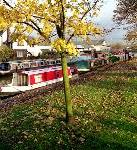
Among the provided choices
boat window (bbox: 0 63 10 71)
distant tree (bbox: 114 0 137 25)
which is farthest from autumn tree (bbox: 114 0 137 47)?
boat window (bbox: 0 63 10 71)

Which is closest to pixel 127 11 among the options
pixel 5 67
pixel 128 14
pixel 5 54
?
pixel 128 14

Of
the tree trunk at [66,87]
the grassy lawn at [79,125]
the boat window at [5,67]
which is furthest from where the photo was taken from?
the boat window at [5,67]

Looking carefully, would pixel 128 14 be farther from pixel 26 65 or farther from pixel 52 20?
pixel 52 20

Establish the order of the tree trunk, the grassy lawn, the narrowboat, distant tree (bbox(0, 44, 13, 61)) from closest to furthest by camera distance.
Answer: the grassy lawn → the tree trunk → the narrowboat → distant tree (bbox(0, 44, 13, 61))

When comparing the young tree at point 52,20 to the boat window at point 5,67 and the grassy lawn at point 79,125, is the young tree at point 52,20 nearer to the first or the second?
the grassy lawn at point 79,125

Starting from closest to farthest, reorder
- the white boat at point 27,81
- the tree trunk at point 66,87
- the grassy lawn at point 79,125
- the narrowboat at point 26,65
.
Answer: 1. the grassy lawn at point 79,125
2. the tree trunk at point 66,87
3. the white boat at point 27,81
4. the narrowboat at point 26,65

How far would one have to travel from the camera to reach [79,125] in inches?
759

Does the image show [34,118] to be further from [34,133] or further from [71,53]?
[71,53]

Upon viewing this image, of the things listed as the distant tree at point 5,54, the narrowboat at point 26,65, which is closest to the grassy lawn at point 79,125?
the narrowboat at point 26,65

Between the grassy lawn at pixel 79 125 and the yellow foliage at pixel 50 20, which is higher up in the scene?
the yellow foliage at pixel 50 20

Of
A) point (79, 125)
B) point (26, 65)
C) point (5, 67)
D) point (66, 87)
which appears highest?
point (66, 87)

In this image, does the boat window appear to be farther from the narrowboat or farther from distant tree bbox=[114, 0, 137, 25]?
distant tree bbox=[114, 0, 137, 25]

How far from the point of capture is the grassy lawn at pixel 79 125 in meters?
17.3

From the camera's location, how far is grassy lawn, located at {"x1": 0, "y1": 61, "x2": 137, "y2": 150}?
17.3m
